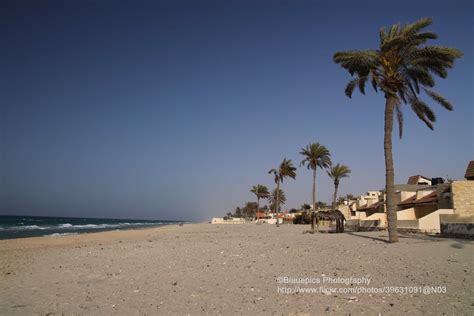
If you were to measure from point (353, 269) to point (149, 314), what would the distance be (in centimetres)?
576

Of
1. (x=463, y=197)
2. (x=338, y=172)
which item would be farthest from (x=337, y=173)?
(x=463, y=197)

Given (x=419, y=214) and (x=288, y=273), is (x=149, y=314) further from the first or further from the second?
(x=419, y=214)

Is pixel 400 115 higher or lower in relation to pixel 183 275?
higher

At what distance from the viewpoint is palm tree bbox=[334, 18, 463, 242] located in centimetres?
1842

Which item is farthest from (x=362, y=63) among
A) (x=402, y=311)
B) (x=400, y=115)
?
(x=402, y=311)

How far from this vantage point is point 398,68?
19859 millimetres

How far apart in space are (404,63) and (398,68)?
0.38 metres

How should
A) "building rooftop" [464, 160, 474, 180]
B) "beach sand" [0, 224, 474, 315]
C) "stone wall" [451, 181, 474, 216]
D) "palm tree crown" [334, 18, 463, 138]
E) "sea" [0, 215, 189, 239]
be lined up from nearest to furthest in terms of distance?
"beach sand" [0, 224, 474, 315] → "palm tree crown" [334, 18, 463, 138] → "stone wall" [451, 181, 474, 216] → "building rooftop" [464, 160, 474, 180] → "sea" [0, 215, 189, 239]

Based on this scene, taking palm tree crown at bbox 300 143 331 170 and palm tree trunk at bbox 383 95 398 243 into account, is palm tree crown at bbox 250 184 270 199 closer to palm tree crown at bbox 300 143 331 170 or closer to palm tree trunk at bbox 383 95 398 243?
palm tree crown at bbox 300 143 331 170

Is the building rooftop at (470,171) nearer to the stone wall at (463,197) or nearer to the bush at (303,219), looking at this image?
the stone wall at (463,197)

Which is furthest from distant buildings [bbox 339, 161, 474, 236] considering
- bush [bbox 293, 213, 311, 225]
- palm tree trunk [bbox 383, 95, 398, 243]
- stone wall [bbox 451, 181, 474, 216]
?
bush [bbox 293, 213, 311, 225]

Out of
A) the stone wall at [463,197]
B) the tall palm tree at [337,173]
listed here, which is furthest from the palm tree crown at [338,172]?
the stone wall at [463,197]

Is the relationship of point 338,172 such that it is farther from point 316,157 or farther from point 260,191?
point 260,191

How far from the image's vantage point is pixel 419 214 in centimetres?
3438
